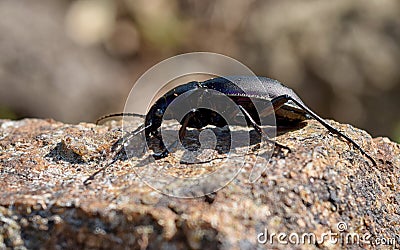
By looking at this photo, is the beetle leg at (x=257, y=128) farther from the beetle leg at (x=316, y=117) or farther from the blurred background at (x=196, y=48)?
the blurred background at (x=196, y=48)

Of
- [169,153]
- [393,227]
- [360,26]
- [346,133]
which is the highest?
[360,26]

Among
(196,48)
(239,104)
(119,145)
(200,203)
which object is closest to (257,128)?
(239,104)

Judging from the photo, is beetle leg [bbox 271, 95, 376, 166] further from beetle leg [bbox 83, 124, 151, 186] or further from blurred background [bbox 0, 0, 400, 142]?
blurred background [bbox 0, 0, 400, 142]

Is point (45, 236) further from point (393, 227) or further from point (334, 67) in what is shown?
point (334, 67)

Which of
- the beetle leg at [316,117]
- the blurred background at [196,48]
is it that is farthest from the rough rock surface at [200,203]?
the blurred background at [196,48]

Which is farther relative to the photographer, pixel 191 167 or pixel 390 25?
pixel 390 25

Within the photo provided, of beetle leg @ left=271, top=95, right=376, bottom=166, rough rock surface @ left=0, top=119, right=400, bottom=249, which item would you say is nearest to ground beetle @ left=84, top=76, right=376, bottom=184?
beetle leg @ left=271, top=95, right=376, bottom=166

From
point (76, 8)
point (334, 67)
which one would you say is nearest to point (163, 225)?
point (334, 67)
